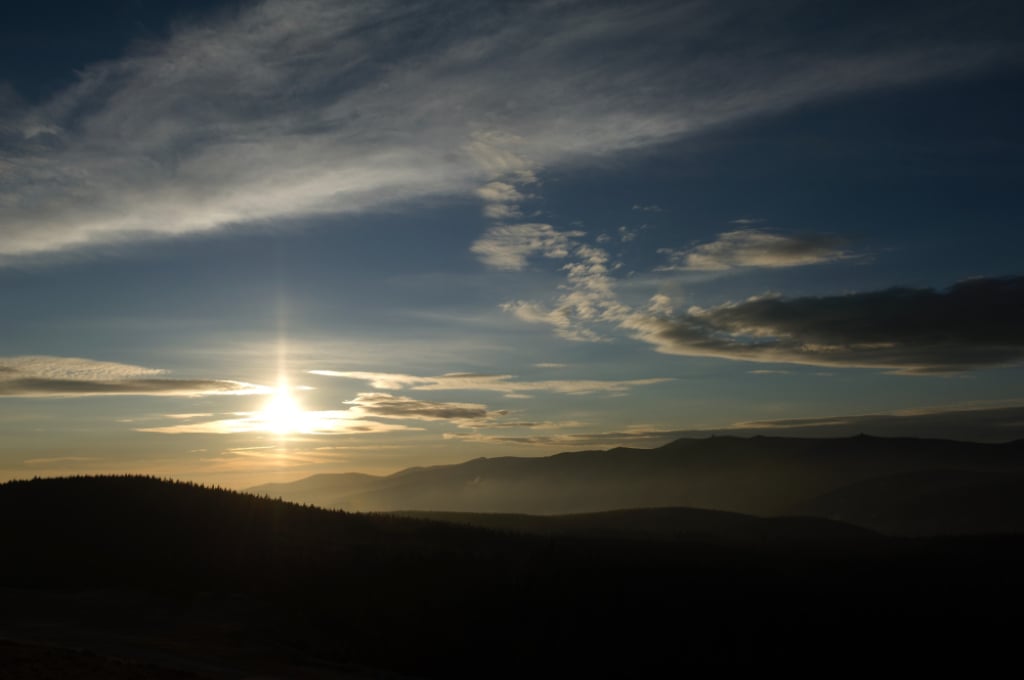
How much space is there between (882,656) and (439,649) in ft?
55.1

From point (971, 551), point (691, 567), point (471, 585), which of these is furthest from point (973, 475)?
point (471, 585)

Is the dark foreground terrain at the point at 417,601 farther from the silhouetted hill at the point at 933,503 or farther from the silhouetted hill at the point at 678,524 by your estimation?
the silhouetted hill at the point at 933,503

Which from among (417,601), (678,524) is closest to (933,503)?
(678,524)

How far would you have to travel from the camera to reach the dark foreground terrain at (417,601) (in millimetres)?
25109

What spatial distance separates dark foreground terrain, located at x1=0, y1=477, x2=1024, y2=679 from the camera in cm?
2511

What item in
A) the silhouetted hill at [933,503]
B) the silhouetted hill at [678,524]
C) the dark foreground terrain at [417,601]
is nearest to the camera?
the dark foreground terrain at [417,601]

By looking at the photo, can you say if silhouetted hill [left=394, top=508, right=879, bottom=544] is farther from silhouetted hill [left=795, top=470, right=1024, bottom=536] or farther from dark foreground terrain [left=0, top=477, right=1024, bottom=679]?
silhouetted hill [left=795, top=470, right=1024, bottom=536]

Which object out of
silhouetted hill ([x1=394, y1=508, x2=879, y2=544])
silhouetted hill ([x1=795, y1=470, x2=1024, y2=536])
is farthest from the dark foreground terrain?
silhouetted hill ([x1=795, y1=470, x2=1024, y2=536])

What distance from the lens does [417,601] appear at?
103 feet

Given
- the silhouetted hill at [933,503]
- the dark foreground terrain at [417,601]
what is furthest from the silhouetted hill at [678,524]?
the silhouetted hill at [933,503]

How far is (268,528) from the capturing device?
137 ft

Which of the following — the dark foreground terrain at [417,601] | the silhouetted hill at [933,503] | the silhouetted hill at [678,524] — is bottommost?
the silhouetted hill at [933,503]

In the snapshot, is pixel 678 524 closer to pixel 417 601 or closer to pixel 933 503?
pixel 417 601

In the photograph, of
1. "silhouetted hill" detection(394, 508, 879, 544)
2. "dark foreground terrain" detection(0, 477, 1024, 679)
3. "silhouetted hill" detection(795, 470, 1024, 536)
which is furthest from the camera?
"silhouetted hill" detection(795, 470, 1024, 536)
